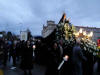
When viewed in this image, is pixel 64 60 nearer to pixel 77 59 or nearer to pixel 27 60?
pixel 77 59

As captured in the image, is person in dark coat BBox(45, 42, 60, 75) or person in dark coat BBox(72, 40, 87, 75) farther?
person in dark coat BBox(72, 40, 87, 75)

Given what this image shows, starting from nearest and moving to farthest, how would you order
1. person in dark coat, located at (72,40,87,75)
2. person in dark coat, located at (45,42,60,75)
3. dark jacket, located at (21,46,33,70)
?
person in dark coat, located at (45,42,60,75) → person in dark coat, located at (72,40,87,75) → dark jacket, located at (21,46,33,70)

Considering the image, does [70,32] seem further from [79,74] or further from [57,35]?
[79,74]

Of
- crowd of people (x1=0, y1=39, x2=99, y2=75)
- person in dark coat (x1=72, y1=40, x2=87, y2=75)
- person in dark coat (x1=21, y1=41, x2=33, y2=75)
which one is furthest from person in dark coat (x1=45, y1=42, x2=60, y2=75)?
person in dark coat (x1=21, y1=41, x2=33, y2=75)

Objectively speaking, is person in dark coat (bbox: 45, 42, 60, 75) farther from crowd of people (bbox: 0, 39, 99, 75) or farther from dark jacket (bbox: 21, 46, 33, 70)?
dark jacket (bbox: 21, 46, 33, 70)

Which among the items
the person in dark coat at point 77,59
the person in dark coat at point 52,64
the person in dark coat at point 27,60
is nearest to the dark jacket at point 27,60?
the person in dark coat at point 27,60

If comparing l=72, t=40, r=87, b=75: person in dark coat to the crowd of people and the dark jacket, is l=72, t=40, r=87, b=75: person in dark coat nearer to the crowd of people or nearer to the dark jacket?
the crowd of people

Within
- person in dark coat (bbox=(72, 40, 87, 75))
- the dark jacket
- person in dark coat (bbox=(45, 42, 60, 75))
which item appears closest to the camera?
person in dark coat (bbox=(45, 42, 60, 75))

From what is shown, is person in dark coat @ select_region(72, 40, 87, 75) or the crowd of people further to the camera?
person in dark coat @ select_region(72, 40, 87, 75)

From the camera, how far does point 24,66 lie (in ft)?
25.5

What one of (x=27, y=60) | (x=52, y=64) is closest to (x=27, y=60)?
(x=27, y=60)

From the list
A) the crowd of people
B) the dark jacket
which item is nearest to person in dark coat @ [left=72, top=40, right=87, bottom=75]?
the crowd of people

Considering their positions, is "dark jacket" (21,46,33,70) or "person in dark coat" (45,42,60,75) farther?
"dark jacket" (21,46,33,70)

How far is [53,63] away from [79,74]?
140 cm
